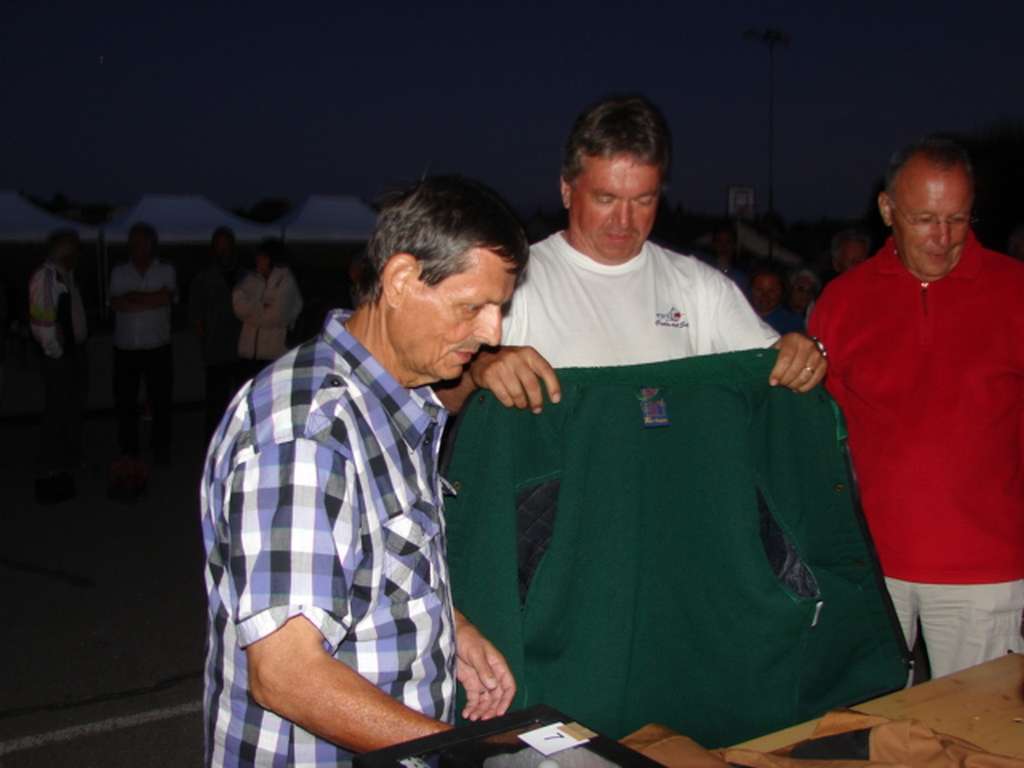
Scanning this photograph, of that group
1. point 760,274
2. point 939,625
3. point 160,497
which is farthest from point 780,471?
→ point 160,497

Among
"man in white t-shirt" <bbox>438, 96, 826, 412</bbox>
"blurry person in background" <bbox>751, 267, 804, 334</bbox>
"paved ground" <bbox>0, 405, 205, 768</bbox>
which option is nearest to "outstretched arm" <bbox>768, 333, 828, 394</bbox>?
"man in white t-shirt" <bbox>438, 96, 826, 412</bbox>

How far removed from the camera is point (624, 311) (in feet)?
9.02

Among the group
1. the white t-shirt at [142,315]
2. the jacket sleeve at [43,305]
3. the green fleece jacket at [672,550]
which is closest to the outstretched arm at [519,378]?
the green fleece jacket at [672,550]

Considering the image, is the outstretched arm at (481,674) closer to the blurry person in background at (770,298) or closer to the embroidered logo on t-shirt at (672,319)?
the embroidered logo on t-shirt at (672,319)

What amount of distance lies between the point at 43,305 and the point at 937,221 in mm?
6316

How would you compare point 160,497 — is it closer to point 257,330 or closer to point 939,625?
point 257,330

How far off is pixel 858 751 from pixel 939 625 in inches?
45.3

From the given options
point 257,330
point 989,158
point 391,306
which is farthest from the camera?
point 989,158

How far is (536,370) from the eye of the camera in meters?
2.17

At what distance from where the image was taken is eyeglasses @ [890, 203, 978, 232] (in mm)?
2822

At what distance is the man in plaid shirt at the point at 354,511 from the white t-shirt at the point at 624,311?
838 millimetres

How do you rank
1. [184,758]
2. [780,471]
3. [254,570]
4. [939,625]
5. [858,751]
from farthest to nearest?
[184,758], [939,625], [780,471], [858,751], [254,570]

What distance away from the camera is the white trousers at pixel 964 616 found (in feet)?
9.30

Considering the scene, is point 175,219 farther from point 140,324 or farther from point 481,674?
point 481,674
